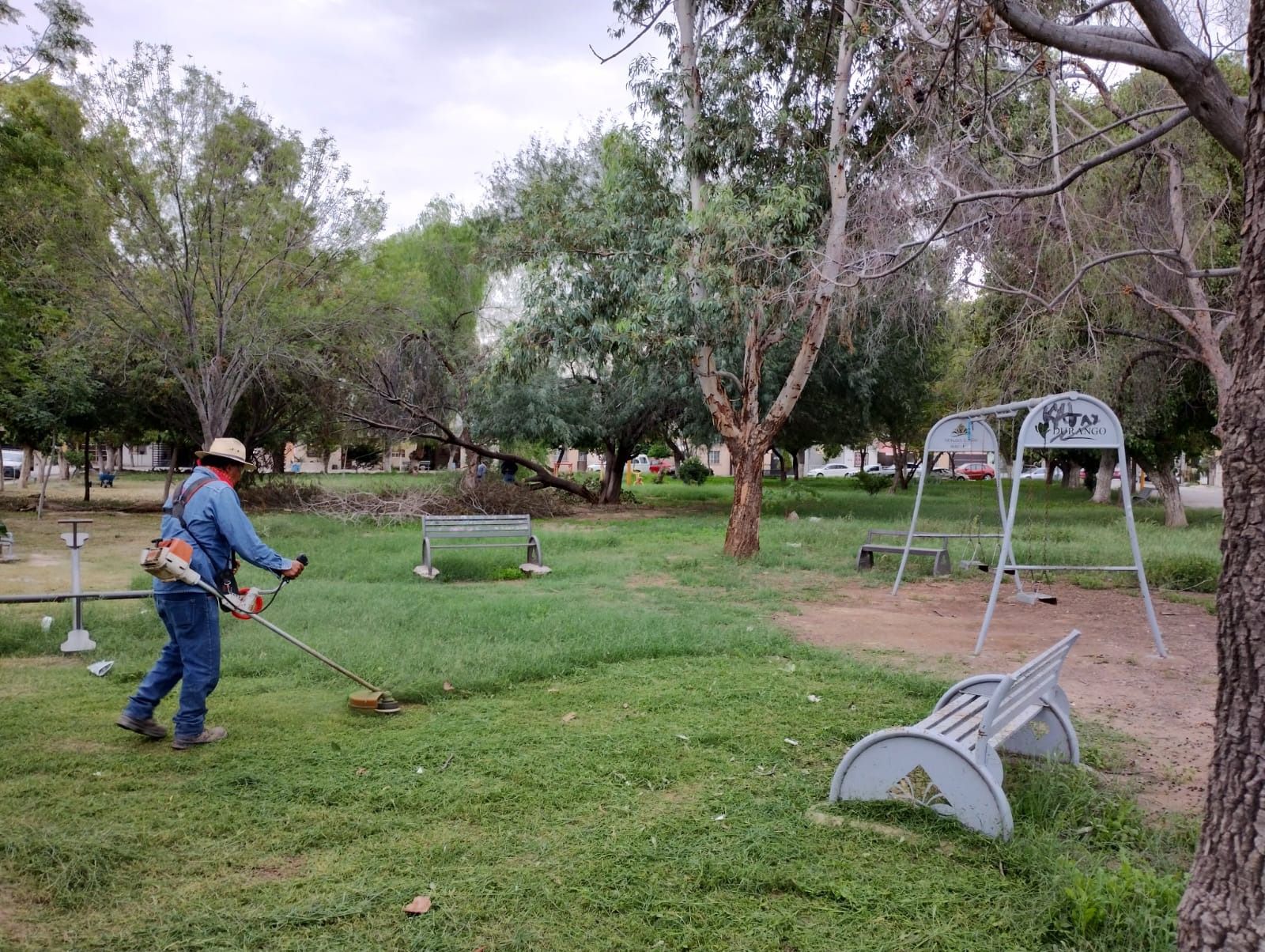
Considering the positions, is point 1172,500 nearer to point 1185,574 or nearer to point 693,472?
point 1185,574

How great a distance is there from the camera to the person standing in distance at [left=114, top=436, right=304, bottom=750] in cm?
492

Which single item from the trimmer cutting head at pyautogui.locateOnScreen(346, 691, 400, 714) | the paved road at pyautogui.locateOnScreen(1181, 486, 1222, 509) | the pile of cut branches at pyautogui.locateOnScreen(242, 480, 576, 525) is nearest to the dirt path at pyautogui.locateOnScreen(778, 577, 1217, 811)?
the trimmer cutting head at pyautogui.locateOnScreen(346, 691, 400, 714)

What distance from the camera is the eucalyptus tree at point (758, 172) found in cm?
1245

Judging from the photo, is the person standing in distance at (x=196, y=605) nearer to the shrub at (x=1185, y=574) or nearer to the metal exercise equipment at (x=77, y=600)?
the metal exercise equipment at (x=77, y=600)

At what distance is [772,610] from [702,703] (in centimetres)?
379

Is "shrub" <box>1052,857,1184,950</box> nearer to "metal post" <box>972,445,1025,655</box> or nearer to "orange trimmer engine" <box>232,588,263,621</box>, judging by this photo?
"orange trimmer engine" <box>232,588,263,621</box>

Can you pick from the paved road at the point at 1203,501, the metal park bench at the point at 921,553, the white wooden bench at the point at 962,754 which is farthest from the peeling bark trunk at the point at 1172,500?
the white wooden bench at the point at 962,754

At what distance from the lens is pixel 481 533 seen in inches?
494

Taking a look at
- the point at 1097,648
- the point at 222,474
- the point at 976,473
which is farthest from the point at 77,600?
the point at 976,473

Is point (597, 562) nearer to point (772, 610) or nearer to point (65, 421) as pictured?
point (772, 610)

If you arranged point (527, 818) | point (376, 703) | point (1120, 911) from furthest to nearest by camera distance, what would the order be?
point (376, 703) < point (527, 818) < point (1120, 911)

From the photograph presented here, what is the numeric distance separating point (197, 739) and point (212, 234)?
16710mm

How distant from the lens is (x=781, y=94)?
14.1 m

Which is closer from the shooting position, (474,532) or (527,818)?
(527,818)
